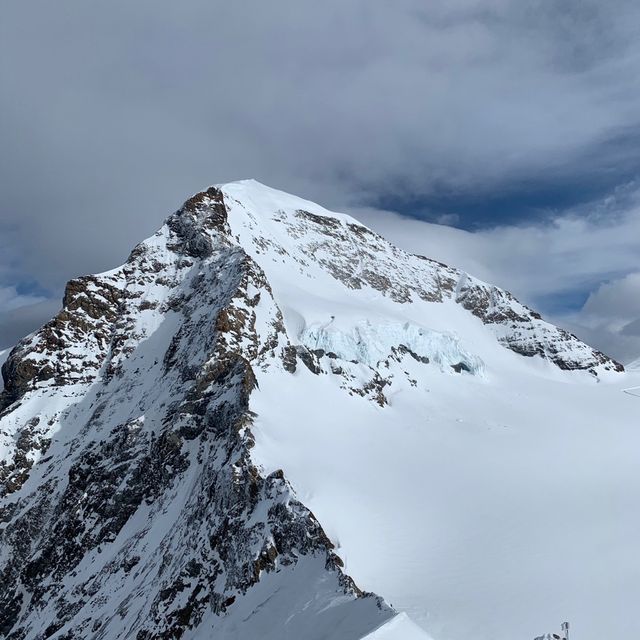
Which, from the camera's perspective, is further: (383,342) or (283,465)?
(383,342)

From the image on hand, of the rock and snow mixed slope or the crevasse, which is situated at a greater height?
the crevasse

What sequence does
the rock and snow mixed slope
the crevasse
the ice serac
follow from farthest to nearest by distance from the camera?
the crevasse, the rock and snow mixed slope, the ice serac

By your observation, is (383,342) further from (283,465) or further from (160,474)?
(160,474)

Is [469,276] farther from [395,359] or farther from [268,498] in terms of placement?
[268,498]

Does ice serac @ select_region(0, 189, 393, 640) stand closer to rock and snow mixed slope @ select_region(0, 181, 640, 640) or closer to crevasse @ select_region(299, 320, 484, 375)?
rock and snow mixed slope @ select_region(0, 181, 640, 640)

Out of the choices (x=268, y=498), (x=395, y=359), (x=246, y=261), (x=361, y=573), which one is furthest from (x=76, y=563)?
(x=395, y=359)

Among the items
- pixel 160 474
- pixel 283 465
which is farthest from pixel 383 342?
pixel 160 474

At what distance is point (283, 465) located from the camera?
54.3 m

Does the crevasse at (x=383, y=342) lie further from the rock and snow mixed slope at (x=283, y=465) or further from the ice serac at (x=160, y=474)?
the ice serac at (x=160, y=474)

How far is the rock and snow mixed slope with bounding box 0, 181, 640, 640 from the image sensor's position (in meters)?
43.4

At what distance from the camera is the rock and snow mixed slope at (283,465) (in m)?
43.4

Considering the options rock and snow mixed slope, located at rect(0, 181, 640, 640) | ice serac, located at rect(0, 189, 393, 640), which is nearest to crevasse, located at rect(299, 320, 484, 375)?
rock and snow mixed slope, located at rect(0, 181, 640, 640)

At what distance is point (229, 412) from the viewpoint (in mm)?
58438

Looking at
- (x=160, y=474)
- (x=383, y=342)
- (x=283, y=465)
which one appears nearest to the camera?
(x=283, y=465)
